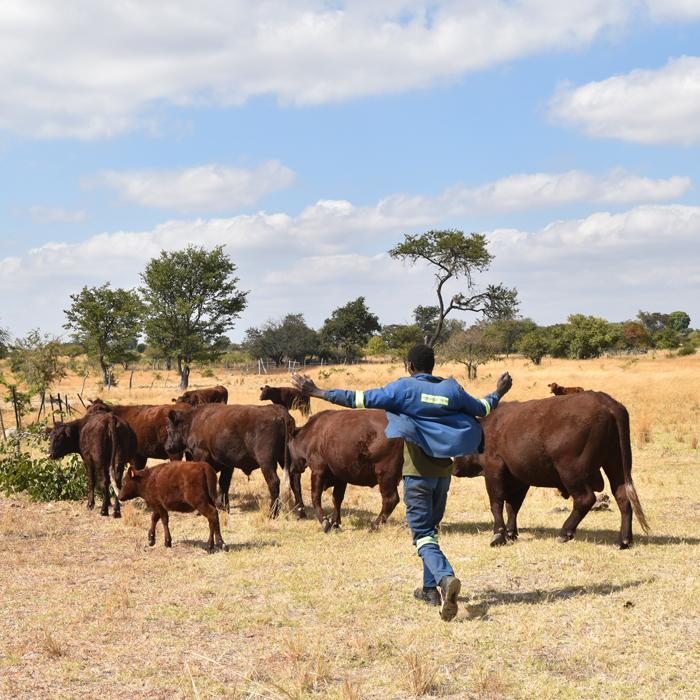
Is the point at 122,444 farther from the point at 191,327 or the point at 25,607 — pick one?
the point at 191,327

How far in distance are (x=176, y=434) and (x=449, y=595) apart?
8.01 metres

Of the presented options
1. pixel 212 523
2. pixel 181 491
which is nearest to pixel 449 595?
pixel 212 523

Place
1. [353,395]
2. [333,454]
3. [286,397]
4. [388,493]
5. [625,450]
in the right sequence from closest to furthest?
[353,395] → [625,450] → [388,493] → [333,454] → [286,397]

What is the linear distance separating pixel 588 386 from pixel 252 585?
3295cm

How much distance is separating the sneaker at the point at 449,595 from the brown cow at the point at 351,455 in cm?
396

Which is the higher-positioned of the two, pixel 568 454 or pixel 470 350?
pixel 470 350

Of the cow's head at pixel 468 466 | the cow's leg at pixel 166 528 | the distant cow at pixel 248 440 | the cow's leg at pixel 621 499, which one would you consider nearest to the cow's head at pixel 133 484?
the cow's leg at pixel 166 528

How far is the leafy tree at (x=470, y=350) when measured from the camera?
186 feet

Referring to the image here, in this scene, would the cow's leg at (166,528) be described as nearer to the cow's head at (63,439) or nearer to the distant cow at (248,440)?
the distant cow at (248,440)

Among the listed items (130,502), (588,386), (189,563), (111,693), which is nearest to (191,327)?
(588,386)

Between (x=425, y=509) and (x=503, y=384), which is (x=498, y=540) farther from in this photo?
(x=425, y=509)

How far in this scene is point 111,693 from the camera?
563 cm

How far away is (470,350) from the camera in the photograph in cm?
5681

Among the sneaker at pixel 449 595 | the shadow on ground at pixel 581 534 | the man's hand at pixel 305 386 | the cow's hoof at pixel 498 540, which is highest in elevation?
the man's hand at pixel 305 386
